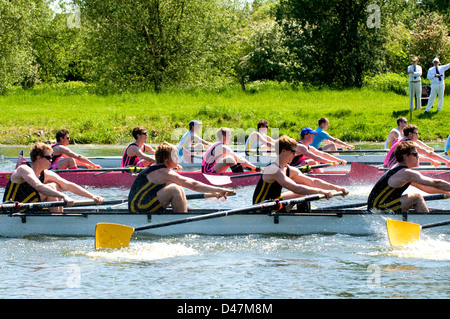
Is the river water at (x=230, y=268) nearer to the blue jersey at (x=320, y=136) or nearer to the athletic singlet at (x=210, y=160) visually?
the athletic singlet at (x=210, y=160)

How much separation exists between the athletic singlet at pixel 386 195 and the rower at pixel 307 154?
460cm

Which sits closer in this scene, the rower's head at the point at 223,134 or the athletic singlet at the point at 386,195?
the athletic singlet at the point at 386,195

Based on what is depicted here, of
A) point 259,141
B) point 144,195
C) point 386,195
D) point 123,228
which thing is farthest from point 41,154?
point 259,141

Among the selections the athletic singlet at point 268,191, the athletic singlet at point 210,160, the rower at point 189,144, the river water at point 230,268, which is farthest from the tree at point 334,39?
the river water at point 230,268

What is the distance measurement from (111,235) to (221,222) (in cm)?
170

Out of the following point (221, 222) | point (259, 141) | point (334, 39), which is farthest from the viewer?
point (334, 39)

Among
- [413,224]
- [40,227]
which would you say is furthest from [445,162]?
[40,227]

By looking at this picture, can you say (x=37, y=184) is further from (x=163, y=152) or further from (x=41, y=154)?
(x=163, y=152)

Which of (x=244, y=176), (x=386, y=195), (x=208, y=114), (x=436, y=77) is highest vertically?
(x=436, y=77)

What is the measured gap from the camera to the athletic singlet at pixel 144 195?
9844mm

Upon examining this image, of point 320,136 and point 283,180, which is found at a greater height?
point 320,136

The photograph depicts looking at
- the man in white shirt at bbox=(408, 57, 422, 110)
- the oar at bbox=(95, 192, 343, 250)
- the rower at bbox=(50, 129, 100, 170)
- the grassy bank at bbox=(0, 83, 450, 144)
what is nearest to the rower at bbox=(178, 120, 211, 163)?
the rower at bbox=(50, 129, 100, 170)

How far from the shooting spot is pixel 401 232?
30.4 feet
